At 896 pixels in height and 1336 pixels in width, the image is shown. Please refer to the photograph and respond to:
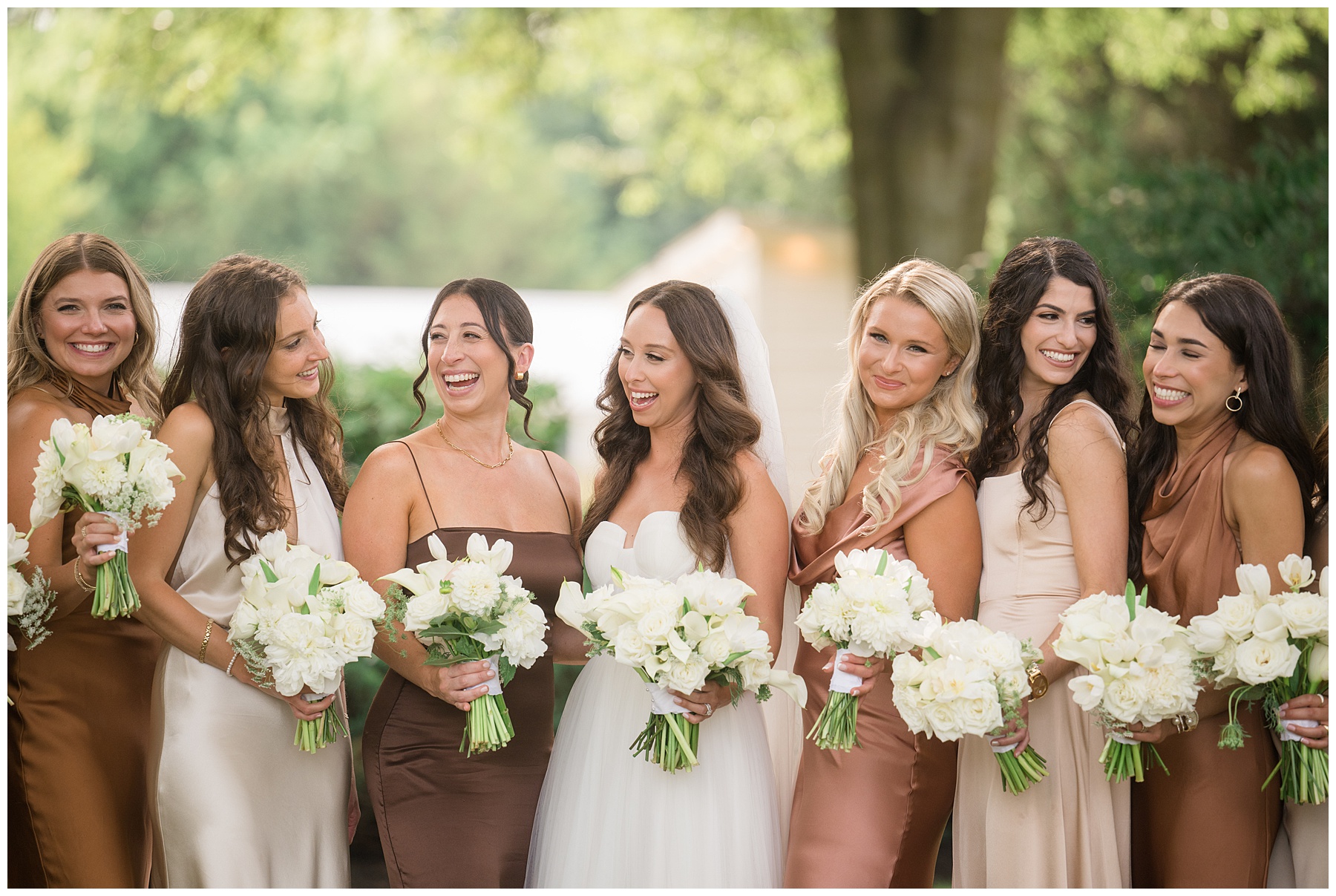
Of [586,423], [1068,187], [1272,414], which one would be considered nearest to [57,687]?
[1272,414]

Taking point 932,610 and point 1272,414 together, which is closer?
point 932,610

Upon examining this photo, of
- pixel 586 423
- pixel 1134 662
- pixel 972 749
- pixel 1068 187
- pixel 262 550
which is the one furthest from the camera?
pixel 1068 187

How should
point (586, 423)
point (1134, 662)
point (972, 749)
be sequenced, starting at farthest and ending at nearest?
point (586, 423) → point (972, 749) → point (1134, 662)

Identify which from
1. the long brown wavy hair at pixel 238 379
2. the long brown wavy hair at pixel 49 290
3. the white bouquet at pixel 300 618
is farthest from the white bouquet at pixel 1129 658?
the long brown wavy hair at pixel 49 290

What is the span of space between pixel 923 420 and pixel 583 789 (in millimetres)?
1943

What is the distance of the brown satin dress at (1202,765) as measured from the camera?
4250 mm

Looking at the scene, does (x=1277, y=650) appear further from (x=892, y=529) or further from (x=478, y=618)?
(x=478, y=618)

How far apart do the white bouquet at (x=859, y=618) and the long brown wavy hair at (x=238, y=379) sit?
2063 mm

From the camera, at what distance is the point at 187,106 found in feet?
45.5

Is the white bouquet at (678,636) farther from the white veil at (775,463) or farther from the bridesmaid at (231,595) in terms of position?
the bridesmaid at (231,595)

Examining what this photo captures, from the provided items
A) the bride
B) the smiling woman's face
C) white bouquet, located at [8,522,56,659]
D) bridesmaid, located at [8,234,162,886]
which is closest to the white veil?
the bride

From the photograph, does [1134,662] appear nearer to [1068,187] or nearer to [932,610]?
[932,610]

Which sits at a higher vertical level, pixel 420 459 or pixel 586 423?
pixel 586 423

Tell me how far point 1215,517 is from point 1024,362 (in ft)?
2.98
